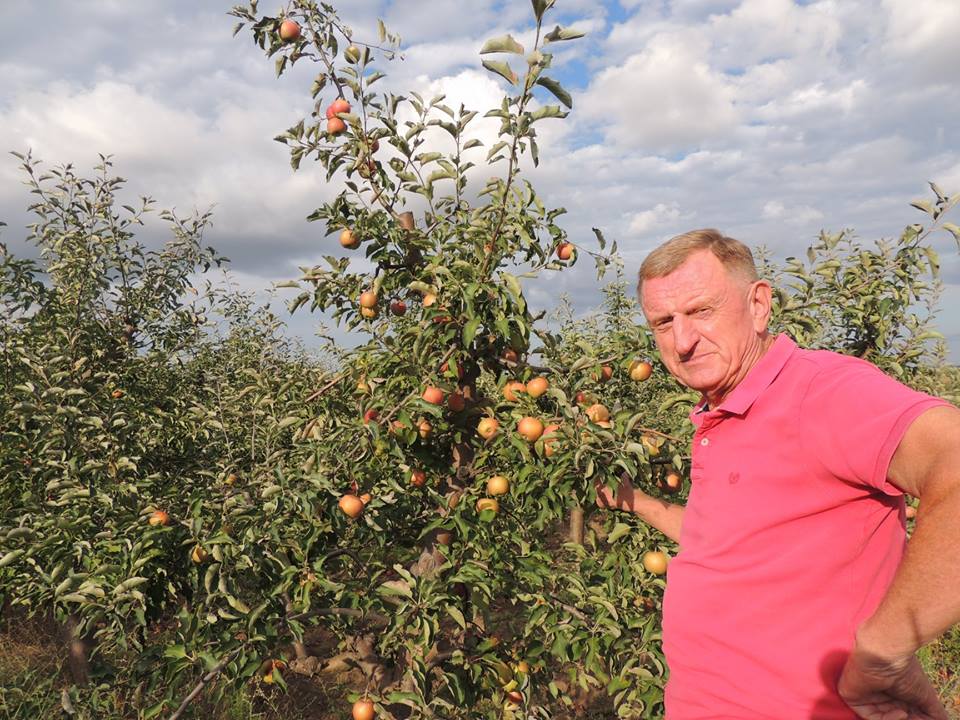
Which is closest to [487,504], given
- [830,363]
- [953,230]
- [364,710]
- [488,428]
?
[488,428]

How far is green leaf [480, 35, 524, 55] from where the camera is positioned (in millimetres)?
2344

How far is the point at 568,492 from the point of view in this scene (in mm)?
2449

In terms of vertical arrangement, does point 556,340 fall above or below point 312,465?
above

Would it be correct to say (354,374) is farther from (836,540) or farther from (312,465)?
(836,540)

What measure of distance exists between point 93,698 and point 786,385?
9.85ft

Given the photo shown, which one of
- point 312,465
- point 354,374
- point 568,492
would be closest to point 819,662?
point 568,492

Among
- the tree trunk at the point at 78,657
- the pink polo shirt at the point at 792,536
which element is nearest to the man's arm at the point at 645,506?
the pink polo shirt at the point at 792,536

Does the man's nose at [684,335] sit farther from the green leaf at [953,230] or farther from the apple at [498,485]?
the green leaf at [953,230]

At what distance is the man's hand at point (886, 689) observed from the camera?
1.27 m

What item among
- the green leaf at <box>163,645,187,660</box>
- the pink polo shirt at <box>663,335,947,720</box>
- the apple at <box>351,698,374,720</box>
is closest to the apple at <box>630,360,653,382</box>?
the pink polo shirt at <box>663,335,947,720</box>

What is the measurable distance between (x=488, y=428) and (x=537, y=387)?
0.31 meters

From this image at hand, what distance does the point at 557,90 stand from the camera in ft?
8.19

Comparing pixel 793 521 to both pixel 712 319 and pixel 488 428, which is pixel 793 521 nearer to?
pixel 712 319

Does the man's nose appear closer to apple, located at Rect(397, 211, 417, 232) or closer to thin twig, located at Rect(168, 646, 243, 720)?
apple, located at Rect(397, 211, 417, 232)
